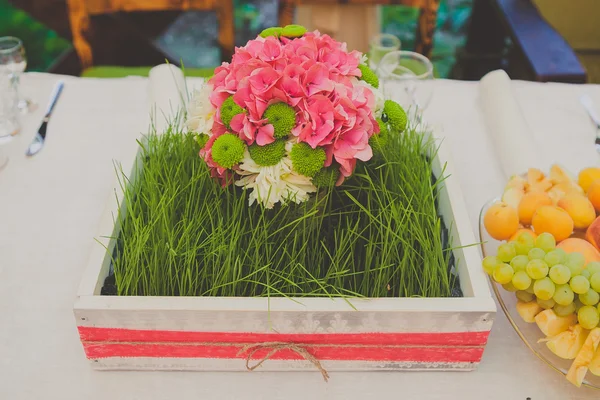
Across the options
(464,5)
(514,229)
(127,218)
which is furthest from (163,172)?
(464,5)

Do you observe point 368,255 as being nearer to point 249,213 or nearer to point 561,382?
point 249,213

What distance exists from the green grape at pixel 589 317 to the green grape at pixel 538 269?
70 millimetres

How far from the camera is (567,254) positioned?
81 centimetres

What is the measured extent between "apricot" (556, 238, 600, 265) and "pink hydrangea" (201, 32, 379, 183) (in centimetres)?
33

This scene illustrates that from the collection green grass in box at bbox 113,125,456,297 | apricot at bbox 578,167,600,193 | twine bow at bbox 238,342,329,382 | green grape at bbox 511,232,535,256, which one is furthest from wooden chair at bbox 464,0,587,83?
twine bow at bbox 238,342,329,382

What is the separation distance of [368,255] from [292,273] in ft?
0.39

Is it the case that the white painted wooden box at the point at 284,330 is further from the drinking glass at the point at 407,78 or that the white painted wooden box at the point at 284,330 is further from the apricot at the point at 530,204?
the drinking glass at the point at 407,78

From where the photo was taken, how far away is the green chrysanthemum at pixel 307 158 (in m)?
0.81

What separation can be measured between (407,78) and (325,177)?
497 millimetres

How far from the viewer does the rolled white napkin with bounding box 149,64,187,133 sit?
4.06ft

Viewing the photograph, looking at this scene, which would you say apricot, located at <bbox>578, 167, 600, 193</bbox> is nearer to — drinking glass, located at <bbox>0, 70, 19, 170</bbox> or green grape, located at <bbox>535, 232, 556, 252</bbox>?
green grape, located at <bbox>535, 232, 556, 252</bbox>

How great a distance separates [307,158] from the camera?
809 mm

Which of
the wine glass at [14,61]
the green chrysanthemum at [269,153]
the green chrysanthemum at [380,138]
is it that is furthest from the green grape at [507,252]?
the wine glass at [14,61]

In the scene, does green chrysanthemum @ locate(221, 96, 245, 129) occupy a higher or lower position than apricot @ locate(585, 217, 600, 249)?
higher
